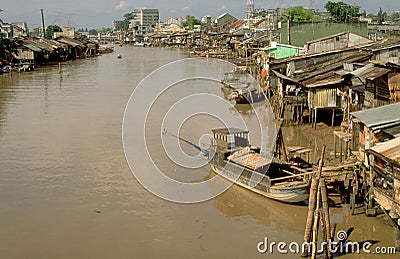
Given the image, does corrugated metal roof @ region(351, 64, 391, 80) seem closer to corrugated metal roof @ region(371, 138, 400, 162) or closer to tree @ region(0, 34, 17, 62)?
corrugated metal roof @ region(371, 138, 400, 162)

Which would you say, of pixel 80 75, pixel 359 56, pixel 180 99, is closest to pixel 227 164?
pixel 359 56

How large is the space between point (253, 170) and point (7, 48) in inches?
1495

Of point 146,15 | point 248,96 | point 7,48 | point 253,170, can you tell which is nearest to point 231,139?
point 253,170

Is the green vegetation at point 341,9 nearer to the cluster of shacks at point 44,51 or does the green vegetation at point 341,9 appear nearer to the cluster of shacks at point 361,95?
the cluster of shacks at point 361,95

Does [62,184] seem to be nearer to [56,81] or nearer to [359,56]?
[359,56]

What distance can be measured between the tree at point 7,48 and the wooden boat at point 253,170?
34.6 meters

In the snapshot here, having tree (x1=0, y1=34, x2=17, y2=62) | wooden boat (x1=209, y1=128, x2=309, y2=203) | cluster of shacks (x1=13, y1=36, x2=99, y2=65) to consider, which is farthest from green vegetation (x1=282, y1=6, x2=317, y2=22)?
wooden boat (x1=209, y1=128, x2=309, y2=203)

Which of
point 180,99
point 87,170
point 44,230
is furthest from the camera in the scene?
point 180,99

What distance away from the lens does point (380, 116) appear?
11195mm

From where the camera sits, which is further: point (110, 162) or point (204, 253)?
point (110, 162)

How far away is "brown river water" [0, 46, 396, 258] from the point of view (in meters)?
10.5

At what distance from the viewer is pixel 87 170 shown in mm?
15664

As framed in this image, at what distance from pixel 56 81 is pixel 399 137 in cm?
3284

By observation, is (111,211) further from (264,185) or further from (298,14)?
(298,14)
